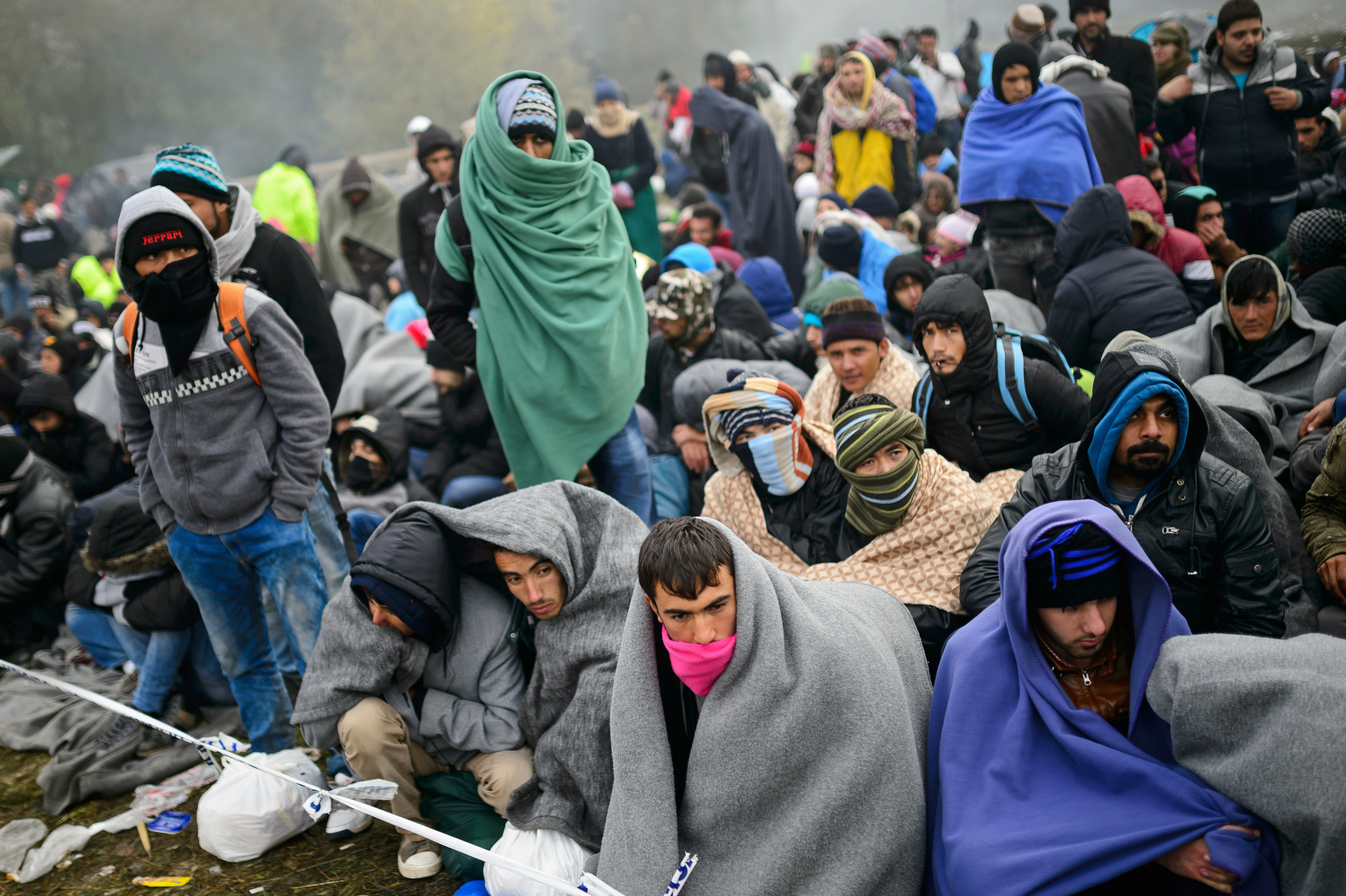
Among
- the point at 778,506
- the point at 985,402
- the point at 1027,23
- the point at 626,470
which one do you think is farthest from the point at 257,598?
the point at 1027,23

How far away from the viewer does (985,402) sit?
140 inches

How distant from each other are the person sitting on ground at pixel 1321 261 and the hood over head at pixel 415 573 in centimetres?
360

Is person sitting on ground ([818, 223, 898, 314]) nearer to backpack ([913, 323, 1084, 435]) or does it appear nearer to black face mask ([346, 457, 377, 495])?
backpack ([913, 323, 1084, 435])

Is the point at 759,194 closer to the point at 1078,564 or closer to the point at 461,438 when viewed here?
the point at 461,438

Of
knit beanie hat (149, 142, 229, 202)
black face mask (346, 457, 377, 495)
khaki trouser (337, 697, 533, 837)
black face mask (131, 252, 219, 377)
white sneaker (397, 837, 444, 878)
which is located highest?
knit beanie hat (149, 142, 229, 202)

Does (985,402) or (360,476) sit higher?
(985,402)

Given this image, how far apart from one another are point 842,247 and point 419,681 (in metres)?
3.99

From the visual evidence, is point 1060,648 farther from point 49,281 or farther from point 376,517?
point 49,281

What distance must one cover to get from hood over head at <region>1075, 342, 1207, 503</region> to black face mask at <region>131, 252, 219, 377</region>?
2.84 meters

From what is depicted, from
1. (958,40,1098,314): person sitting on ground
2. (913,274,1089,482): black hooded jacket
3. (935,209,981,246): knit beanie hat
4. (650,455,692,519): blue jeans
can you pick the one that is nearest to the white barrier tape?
(650,455,692,519): blue jeans

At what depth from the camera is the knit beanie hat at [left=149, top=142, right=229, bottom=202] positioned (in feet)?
11.5

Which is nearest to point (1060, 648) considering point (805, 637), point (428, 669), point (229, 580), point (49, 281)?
point (805, 637)

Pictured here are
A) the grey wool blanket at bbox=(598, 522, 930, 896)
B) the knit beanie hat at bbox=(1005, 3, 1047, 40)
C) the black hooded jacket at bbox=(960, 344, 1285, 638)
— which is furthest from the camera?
the knit beanie hat at bbox=(1005, 3, 1047, 40)

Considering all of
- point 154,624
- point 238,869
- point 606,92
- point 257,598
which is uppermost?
point 606,92
